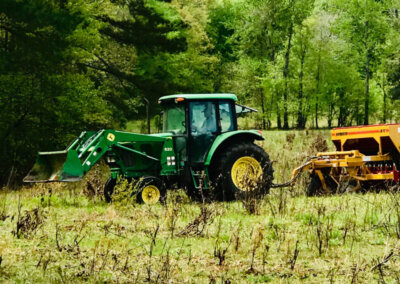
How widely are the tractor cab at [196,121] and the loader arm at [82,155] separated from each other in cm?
48

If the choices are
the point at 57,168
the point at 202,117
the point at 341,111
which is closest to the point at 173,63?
the point at 341,111

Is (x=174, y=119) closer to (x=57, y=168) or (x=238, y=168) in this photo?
(x=238, y=168)

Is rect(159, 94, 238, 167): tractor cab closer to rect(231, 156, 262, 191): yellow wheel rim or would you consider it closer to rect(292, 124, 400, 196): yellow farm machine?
rect(231, 156, 262, 191): yellow wheel rim

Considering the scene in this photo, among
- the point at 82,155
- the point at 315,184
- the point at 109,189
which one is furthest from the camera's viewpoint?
the point at 315,184

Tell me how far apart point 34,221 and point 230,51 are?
151 feet

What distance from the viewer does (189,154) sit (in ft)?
36.4

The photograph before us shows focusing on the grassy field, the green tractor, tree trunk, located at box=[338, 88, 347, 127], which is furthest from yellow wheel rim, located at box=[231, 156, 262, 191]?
tree trunk, located at box=[338, 88, 347, 127]

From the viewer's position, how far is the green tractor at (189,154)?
35.5ft

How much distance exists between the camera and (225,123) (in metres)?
11.6

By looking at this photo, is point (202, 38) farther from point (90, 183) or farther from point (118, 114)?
point (90, 183)

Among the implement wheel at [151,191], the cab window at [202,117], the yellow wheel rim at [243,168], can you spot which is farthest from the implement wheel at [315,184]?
the implement wheel at [151,191]

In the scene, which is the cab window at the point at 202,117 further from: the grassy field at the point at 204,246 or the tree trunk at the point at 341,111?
the tree trunk at the point at 341,111

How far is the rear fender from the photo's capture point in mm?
10945

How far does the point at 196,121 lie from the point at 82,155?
96.6 inches
